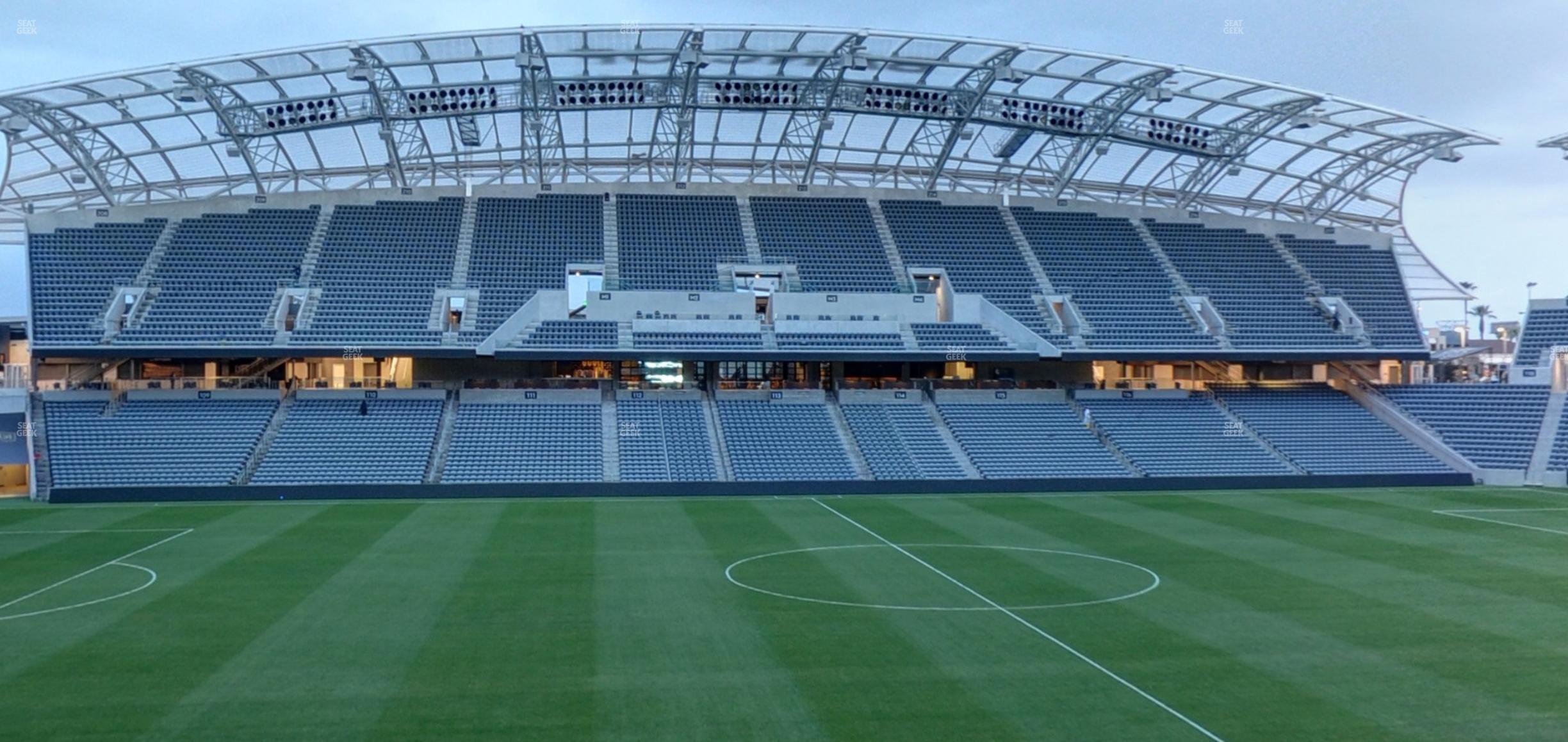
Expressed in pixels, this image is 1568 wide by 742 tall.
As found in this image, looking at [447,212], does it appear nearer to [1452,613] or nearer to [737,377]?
[737,377]

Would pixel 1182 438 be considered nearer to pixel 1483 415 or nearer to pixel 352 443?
pixel 1483 415

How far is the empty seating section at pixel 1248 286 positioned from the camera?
4484 cm

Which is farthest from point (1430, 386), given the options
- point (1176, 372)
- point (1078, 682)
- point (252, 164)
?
point (252, 164)

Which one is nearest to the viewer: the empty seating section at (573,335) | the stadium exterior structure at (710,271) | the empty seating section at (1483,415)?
the stadium exterior structure at (710,271)

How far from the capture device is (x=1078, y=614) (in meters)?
17.8

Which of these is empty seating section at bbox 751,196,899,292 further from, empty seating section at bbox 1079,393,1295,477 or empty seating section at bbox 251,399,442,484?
empty seating section at bbox 251,399,442,484

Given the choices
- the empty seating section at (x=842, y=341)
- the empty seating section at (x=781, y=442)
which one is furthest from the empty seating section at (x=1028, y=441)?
the empty seating section at (x=781, y=442)

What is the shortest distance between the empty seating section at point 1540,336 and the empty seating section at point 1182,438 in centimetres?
1228

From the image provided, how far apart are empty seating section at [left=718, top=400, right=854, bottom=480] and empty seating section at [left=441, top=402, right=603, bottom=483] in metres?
4.61

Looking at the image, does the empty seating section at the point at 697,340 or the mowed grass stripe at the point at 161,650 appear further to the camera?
the empty seating section at the point at 697,340

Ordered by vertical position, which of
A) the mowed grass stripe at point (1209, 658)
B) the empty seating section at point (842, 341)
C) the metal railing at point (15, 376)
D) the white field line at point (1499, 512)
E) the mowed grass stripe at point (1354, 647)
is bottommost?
the white field line at point (1499, 512)

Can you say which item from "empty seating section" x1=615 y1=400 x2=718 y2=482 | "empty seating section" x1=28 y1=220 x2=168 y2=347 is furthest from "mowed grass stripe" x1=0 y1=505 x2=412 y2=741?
"empty seating section" x1=28 y1=220 x2=168 y2=347

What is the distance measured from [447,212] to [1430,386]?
39.9m

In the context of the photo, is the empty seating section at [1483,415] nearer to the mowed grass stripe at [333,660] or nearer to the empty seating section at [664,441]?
the empty seating section at [664,441]
